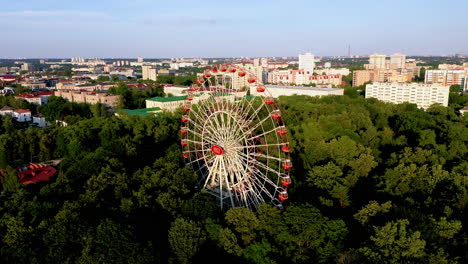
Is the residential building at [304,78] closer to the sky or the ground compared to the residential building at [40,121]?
closer to the sky

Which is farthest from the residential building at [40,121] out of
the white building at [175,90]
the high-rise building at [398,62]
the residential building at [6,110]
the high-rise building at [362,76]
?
the high-rise building at [398,62]

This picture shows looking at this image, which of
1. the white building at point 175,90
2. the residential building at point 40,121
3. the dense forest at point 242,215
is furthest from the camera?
the white building at point 175,90

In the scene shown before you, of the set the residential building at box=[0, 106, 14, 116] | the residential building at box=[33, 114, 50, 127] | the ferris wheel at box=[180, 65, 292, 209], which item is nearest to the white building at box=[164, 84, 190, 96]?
the residential building at box=[33, 114, 50, 127]

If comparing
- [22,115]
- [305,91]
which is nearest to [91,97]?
[22,115]

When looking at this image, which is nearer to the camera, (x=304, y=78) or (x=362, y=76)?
(x=304, y=78)

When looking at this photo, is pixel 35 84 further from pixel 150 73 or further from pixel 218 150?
pixel 218 150

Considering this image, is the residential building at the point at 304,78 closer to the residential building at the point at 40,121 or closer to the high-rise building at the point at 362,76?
the high-rise building at the point at 362,76
